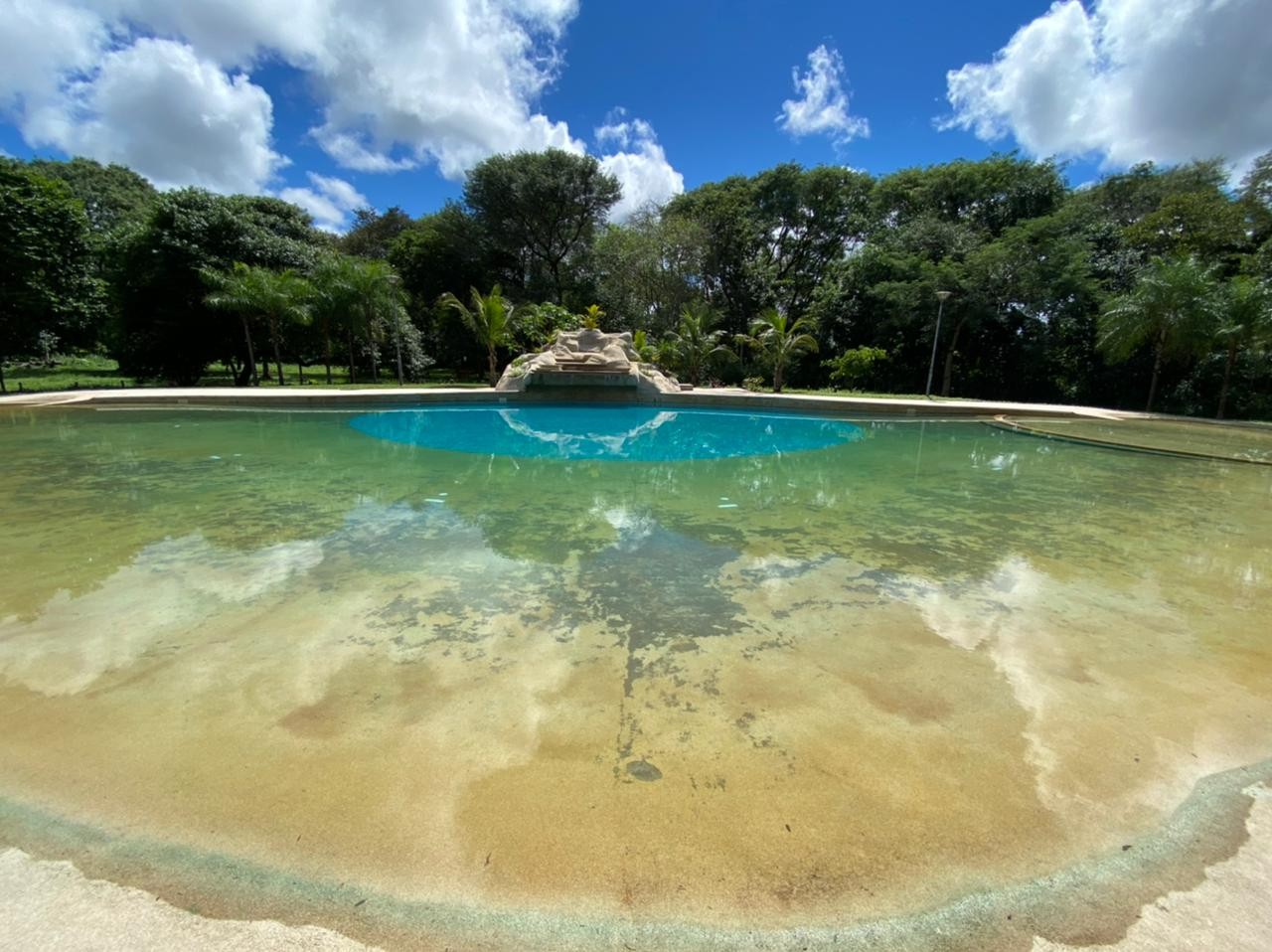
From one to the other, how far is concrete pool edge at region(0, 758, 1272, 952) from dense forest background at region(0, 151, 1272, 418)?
51.5 feet

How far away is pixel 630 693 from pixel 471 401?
43.9 ft

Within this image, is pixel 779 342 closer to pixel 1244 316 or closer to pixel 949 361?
pixel 949 361

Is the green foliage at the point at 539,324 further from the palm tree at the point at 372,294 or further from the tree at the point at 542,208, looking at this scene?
the palm tree at the point at 372,294

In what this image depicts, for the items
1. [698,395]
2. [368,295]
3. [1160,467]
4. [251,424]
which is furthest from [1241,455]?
[368,295]

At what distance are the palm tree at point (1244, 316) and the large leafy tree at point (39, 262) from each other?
86.6ft

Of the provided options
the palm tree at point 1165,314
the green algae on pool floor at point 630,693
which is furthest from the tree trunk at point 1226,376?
the green algae on pool floor at point 630,693

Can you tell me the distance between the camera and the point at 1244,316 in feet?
44.1

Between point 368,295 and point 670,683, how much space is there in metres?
18.0

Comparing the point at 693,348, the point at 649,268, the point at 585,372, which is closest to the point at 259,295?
the point at 585,372

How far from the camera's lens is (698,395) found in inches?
579

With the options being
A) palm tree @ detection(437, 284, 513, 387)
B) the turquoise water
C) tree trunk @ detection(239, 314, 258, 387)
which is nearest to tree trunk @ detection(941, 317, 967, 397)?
the turquoise water

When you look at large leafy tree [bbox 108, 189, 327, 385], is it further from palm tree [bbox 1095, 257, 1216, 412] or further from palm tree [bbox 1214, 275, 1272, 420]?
palm tree [bbox 1214, 275, 1272, 420]

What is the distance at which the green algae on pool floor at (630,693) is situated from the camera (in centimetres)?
154

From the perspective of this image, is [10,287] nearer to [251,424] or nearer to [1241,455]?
[251,424]
